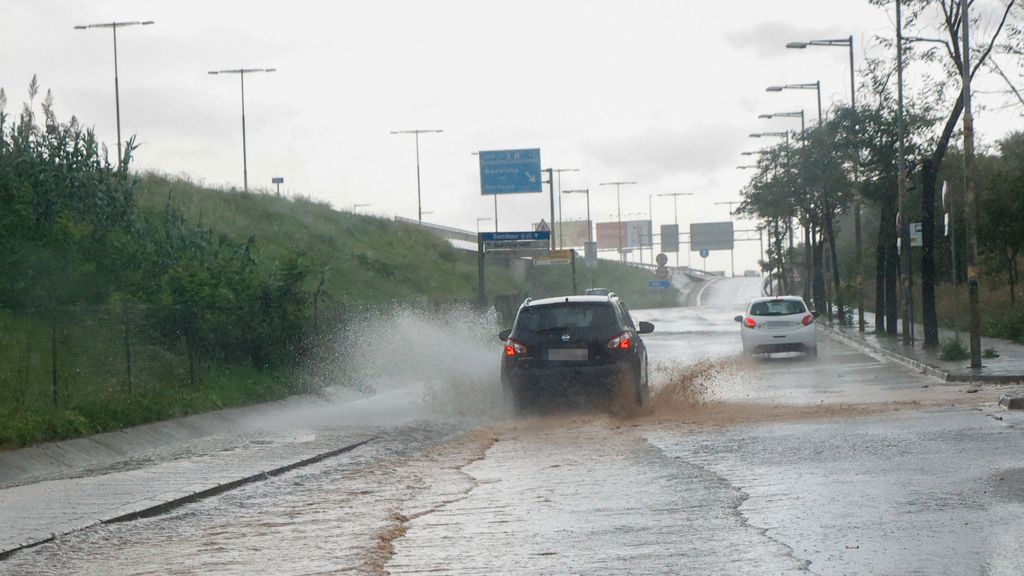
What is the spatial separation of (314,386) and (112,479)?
12.0 m

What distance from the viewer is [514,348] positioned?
17.5 meters

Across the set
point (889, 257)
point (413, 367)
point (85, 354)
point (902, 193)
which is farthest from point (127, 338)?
point (889, 257)

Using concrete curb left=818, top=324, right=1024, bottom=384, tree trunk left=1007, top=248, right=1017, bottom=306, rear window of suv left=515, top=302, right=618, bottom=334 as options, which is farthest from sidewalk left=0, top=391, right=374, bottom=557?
tree trunk left=1007, top=248, right=1017, bottom=306

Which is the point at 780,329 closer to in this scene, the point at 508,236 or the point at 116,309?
the point at 508,236

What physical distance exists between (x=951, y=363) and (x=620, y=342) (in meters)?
11.6

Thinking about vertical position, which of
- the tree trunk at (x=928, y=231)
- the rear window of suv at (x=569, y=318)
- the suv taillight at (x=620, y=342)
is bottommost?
the suv taillight at (x=620, y=342)

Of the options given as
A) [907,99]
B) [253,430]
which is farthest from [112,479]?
[907,99]

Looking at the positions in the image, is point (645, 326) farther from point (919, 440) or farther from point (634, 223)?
point (634, 223)

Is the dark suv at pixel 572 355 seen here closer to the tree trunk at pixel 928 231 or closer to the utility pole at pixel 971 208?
the utility pole at pixel 971 208

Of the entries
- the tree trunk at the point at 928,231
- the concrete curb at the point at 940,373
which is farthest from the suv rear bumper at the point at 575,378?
the tree trunk at the point at 928,231

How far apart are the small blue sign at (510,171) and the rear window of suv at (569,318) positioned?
4264 centimetres

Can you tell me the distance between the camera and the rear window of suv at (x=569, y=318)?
17.4m

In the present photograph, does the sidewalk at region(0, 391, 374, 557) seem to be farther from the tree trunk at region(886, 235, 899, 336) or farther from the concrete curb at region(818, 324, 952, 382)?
the tree trunk at region(886, 235, 899, 336)

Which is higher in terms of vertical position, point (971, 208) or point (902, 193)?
point (902, 193)
